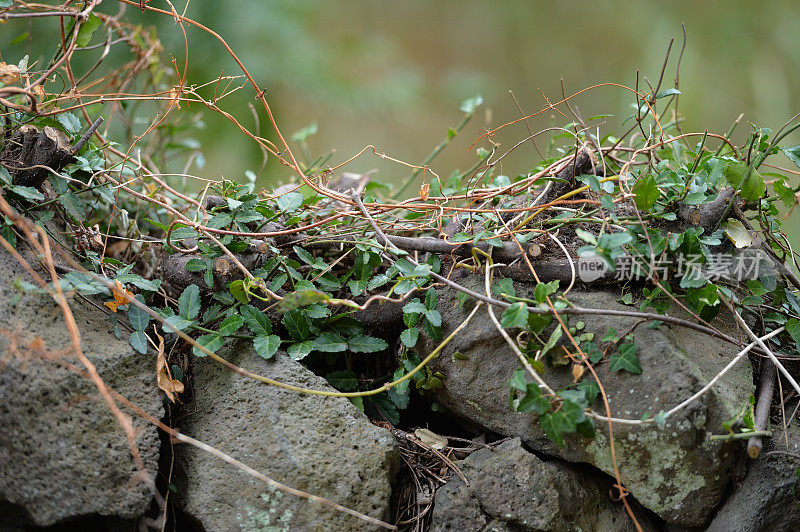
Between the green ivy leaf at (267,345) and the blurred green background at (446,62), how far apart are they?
119cm

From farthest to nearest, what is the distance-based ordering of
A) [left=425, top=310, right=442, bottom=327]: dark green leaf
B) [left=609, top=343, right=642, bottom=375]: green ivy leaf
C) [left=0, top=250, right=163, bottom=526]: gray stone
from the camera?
[left=425, top=310, right=442, bottom=327]: dark green leaf
[left=609, top=343, right=642, bottom=375]: green ivy leaf
[left=0, top=250, right=163, bottom=526]: gray stone

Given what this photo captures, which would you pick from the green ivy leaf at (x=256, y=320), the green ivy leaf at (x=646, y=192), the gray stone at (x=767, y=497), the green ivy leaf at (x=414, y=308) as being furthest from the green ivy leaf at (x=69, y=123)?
the gray stone at (x=767, y=497)


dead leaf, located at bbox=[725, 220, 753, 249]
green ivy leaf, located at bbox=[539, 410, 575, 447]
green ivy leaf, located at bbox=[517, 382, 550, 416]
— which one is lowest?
green ivy leaf, located at bbox=[539, 410, 575, 447]

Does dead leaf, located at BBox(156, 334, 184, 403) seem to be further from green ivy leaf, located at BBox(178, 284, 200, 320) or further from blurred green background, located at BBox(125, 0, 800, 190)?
blurred green background, located at BBox(125, 0, 800, 190)

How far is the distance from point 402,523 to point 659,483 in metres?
0.43

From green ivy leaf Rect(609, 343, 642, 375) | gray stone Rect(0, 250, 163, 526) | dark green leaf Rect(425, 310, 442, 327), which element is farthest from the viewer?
dark green leaf Rect(425, 310, 442, 327)

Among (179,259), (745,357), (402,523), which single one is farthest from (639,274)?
(179,259)

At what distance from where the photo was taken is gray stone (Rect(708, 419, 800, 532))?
884mm

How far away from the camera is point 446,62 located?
417 centimetres

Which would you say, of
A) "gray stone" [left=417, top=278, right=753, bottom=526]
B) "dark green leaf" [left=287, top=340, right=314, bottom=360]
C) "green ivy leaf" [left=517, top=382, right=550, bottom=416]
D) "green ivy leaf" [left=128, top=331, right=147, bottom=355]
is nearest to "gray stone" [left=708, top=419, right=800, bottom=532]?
"gray stone" [left=417, top=278, right=753, bottom=526]

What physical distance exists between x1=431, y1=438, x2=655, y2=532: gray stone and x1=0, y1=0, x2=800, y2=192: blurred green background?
3.93 feet

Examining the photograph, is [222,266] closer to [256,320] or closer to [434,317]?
[256,320]

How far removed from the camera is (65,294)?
0.89m

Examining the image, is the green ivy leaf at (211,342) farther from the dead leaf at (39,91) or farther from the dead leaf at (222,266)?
the dead leaf at (39,91)
